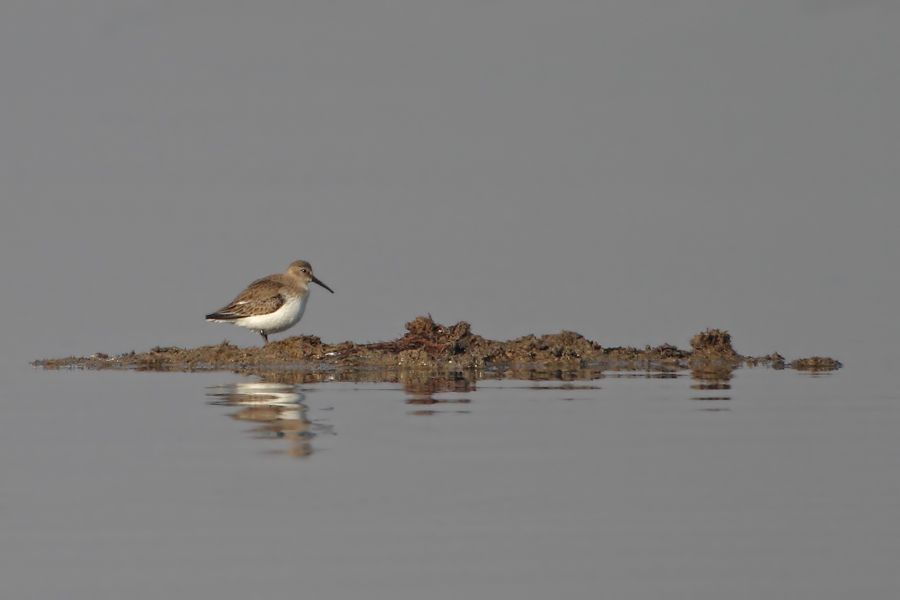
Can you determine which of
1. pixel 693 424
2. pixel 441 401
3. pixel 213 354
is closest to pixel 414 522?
pixel 693 424

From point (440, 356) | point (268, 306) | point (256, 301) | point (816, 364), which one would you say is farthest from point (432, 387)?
point (816, 364)

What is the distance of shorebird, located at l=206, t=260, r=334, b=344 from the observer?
29844 mm

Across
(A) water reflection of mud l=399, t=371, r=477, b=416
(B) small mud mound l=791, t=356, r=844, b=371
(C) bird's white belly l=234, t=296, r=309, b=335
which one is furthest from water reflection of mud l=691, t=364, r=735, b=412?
(C) bird's white belly l=234, t=296, r=309, b=335

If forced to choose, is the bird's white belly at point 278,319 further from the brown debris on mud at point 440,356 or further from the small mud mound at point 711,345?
the small mud mound at point 711,345

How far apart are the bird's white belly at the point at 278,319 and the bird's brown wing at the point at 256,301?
0.08 meters

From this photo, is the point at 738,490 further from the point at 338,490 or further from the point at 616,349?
the point at 616,349

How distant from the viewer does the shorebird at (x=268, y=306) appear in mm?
29844

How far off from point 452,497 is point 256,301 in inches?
582

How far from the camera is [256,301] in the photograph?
3009cm

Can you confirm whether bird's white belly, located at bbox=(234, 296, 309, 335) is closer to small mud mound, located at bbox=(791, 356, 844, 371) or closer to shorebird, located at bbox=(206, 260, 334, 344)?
shorebird, located at bbox=(206, 260, 334, 344)

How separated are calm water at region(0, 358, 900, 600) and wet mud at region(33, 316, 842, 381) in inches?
155

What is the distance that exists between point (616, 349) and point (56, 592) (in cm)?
1761

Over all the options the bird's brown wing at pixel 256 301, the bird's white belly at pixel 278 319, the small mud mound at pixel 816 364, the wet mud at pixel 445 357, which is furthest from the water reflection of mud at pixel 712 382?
the bird's brown wing at pixel 256 301

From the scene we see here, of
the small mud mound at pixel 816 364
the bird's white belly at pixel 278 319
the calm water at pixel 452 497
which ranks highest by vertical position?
the bird's white belly at pixel 278 319
